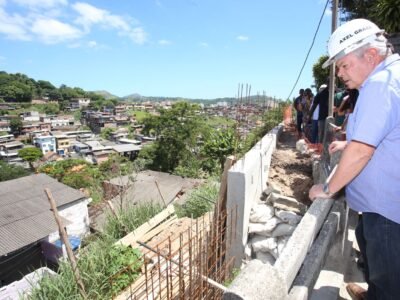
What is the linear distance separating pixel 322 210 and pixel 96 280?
11.1ft

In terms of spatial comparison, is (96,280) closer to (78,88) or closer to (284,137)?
(284,137)

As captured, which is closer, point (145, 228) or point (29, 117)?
point (145, 228)

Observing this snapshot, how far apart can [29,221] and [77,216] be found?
4.20 m

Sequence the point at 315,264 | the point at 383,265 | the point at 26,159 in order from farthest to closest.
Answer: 1. the point at 26,159
2. the point at 315,264
3. the point at 383,265

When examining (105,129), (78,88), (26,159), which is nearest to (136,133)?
(105,129)

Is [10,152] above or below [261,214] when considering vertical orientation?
below

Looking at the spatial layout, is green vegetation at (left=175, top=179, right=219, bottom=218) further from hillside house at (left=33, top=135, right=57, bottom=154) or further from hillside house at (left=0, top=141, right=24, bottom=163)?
hillside house at (left=33, top=135, right=57, bottom=154)

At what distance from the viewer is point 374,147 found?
130 cm

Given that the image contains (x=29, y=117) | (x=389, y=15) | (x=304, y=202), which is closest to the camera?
(x=304, y=202)

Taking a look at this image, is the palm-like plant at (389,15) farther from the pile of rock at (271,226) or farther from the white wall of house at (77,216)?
the white wall of house at (77,216)

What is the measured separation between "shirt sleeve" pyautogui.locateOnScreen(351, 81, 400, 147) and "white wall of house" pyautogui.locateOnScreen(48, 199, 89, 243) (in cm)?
1695

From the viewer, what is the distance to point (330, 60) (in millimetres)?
1625

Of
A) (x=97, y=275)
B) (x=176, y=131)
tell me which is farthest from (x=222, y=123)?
(x=97, y=275)

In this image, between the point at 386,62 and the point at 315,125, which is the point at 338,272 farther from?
the point at 315,125
